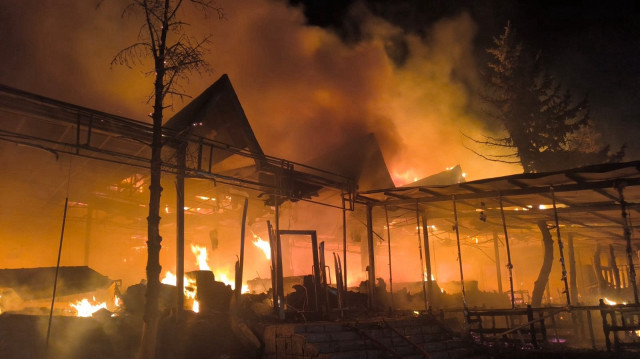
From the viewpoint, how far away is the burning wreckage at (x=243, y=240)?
35.7ft

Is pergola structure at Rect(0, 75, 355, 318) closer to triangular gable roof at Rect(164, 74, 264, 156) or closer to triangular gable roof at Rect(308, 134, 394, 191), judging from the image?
triangular gable roof at Rect(164, 74, 264, 156)

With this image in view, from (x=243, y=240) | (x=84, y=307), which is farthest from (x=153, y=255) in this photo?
(x=84, y=307)

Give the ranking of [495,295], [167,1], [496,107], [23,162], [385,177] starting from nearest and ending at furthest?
[167,1] < [23,162] < [495,295] < [385,177] < [496,107]

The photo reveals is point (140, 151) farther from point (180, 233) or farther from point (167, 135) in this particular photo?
point (180, 233)

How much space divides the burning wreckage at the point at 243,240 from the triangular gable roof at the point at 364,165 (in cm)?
12

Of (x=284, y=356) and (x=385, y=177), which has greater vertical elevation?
(x=385, y=177)

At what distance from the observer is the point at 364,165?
2559 cm

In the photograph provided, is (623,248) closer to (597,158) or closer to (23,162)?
(597,158)

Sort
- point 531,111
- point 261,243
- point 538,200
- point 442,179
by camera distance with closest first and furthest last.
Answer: point 538,200
point 261,243
point 442,179
point 531,111

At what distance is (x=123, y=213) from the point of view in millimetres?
22000

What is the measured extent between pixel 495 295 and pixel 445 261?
11708 millimetres

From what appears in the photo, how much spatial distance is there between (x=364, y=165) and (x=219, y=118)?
39.3ft

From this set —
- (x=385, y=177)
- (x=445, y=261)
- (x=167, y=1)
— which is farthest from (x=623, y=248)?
(x=167, y=1)

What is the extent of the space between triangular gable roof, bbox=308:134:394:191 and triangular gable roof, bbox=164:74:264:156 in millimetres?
10122
